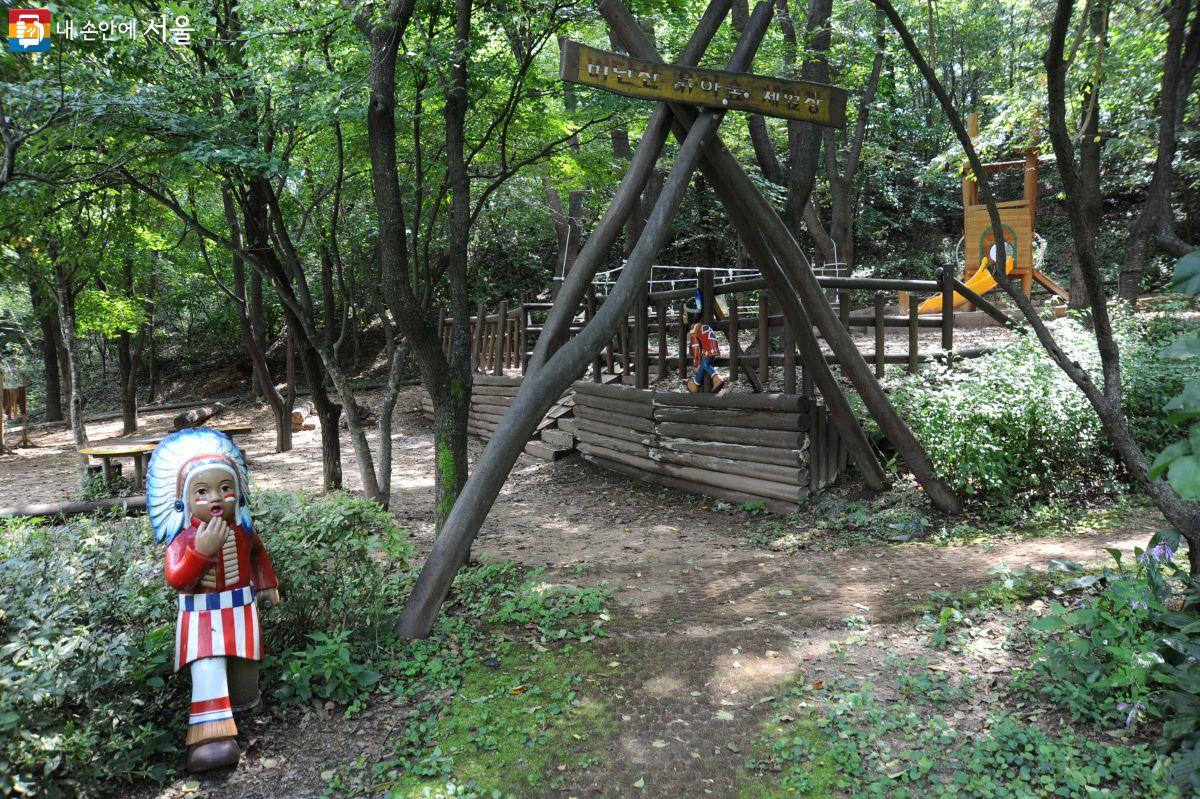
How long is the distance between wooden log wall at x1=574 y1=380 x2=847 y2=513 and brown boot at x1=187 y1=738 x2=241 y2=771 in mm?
6003

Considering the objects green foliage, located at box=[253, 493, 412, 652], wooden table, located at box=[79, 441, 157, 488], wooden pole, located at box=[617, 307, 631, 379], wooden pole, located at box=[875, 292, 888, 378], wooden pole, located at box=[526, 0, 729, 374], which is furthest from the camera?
wooden pole, located at box=[617, 307, 631, 379]

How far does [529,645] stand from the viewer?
481cm

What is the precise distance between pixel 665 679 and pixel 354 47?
19.0 ft

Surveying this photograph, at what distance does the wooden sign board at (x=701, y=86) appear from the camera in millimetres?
5699

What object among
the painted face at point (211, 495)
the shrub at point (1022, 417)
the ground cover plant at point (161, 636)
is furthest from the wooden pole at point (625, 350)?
the painted face at point (211, 495)

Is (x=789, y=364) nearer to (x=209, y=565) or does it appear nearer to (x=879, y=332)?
(x=879, y=332)

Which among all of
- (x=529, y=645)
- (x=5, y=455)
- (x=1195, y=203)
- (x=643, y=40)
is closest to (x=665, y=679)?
(x=529, y=645)

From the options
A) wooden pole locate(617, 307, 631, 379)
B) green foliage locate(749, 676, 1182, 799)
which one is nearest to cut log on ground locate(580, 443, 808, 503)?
wooden pole locate(617, 307, 631, 379)

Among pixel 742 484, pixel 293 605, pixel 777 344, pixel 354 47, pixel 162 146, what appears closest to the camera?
pixel 293 605

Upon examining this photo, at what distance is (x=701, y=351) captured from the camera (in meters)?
9.32

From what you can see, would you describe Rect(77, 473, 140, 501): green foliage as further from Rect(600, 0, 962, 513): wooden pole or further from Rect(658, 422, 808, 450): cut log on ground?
Rect(600, 0, 962, 513): wooden pole

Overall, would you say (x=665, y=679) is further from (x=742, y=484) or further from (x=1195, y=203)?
(x=1195, y=203)

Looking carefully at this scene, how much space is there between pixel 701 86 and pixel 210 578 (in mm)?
4900

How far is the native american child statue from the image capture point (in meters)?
3.51
